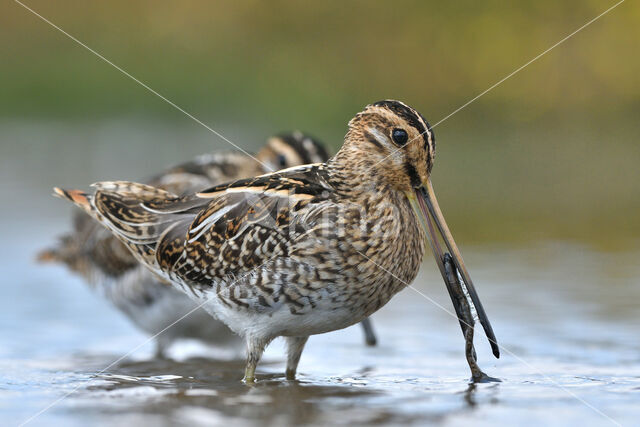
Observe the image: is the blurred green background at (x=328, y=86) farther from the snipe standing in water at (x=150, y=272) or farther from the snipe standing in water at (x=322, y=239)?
the snipe standing in water at (x=322, y=239)

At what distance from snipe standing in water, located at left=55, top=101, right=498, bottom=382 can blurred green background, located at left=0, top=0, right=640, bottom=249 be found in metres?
7.34

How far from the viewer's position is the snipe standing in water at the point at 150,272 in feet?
26.6

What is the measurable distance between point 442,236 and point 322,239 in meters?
0.65

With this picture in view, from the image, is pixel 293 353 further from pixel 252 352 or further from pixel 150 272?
pixel 150 272

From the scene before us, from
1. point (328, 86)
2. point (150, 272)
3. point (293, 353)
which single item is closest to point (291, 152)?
point (150, 272)

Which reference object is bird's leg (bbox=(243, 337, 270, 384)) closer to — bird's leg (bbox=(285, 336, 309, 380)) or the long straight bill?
bird's leg (bbox=(285, 336, 309, 380))

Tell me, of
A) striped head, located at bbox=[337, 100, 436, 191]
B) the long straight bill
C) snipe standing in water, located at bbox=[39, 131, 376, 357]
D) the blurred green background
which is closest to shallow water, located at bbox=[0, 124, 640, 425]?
snipe standing in water, located at bbox=[39, 131, 376, 357]

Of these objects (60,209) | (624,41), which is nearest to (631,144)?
(624,41)

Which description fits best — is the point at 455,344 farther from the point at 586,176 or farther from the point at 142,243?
the point at 586,176

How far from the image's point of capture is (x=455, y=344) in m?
7.54

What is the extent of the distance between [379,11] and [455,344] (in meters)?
12.2

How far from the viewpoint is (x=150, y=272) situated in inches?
298

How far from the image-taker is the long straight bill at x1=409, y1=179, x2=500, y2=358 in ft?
19.5

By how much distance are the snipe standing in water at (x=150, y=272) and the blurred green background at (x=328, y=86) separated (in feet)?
13.6
